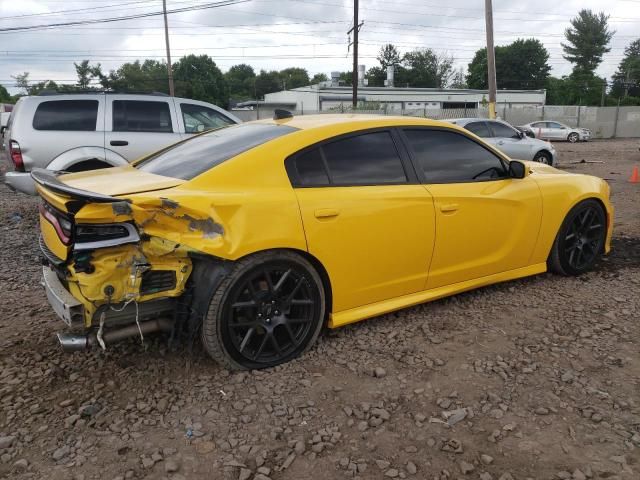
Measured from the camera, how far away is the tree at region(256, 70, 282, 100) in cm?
8894

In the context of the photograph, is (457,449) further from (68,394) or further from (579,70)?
(579,70)

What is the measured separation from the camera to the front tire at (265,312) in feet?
9.37

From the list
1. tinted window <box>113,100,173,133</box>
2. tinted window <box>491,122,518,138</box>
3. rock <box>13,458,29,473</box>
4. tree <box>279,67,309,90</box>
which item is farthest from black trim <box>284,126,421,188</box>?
tree <box>279,67,309,90</box>

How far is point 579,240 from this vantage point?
183 inches

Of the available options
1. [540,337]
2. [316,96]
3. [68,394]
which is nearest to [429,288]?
[540,337]

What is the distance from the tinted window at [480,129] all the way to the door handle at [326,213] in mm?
10329

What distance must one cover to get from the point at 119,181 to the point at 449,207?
2218 millimetres

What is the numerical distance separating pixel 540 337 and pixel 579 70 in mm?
84438

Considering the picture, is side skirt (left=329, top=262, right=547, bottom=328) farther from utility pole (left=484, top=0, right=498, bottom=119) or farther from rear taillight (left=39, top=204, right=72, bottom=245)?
utility pole (left=484, top=0, right=498, bottom=119)

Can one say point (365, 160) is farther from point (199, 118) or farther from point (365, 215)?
point (199, 118)

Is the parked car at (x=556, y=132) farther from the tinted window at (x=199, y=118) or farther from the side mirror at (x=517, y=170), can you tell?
the side mirror at (x=517, y=170)

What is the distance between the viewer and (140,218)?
8.71ft

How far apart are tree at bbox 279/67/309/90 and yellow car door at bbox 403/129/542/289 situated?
9169cm

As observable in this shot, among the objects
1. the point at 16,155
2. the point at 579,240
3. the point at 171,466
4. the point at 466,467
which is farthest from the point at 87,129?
the point at 466,467
